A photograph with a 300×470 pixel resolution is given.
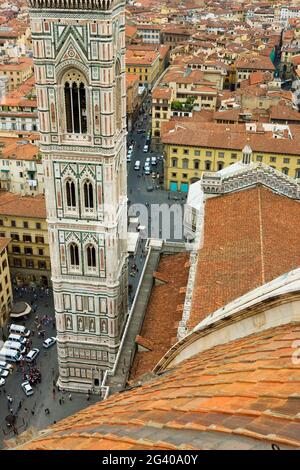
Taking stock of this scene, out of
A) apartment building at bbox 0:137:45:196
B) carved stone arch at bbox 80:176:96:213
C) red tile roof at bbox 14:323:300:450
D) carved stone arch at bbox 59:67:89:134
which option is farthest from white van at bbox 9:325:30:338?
red tile roof at bbox 14:323:300:450

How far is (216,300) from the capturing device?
25.1 m

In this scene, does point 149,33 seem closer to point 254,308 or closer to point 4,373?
point 4,373

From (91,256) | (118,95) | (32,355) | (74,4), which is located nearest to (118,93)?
(118,95)

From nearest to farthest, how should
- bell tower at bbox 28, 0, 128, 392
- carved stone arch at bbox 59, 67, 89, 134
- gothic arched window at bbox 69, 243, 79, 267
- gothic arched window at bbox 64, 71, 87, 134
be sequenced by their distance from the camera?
bell tower at bbox 28, 0, 128, 392, carved stone arch at bbox 59, 67, 89, 134, gothic arched window at bbox 64, 71, 87, 134, gothic arched window at bbox 69, 243, 79, 267

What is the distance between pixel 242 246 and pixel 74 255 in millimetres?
11457

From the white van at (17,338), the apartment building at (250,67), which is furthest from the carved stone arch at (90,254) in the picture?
the apartment building at (250,67)

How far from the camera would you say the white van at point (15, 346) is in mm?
43938

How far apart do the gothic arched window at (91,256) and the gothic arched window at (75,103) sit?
7.09 meters

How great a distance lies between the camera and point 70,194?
3319cm

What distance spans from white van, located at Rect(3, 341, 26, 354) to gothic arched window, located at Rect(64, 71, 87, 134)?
772 inches

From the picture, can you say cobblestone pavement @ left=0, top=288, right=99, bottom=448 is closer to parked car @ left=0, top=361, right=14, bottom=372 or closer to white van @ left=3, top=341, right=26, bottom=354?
parked car @ left=0, top=361, right=14, bottom=372

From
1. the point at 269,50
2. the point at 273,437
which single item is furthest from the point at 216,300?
the point at 269,50

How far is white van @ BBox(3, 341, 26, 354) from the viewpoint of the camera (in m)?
43.9
